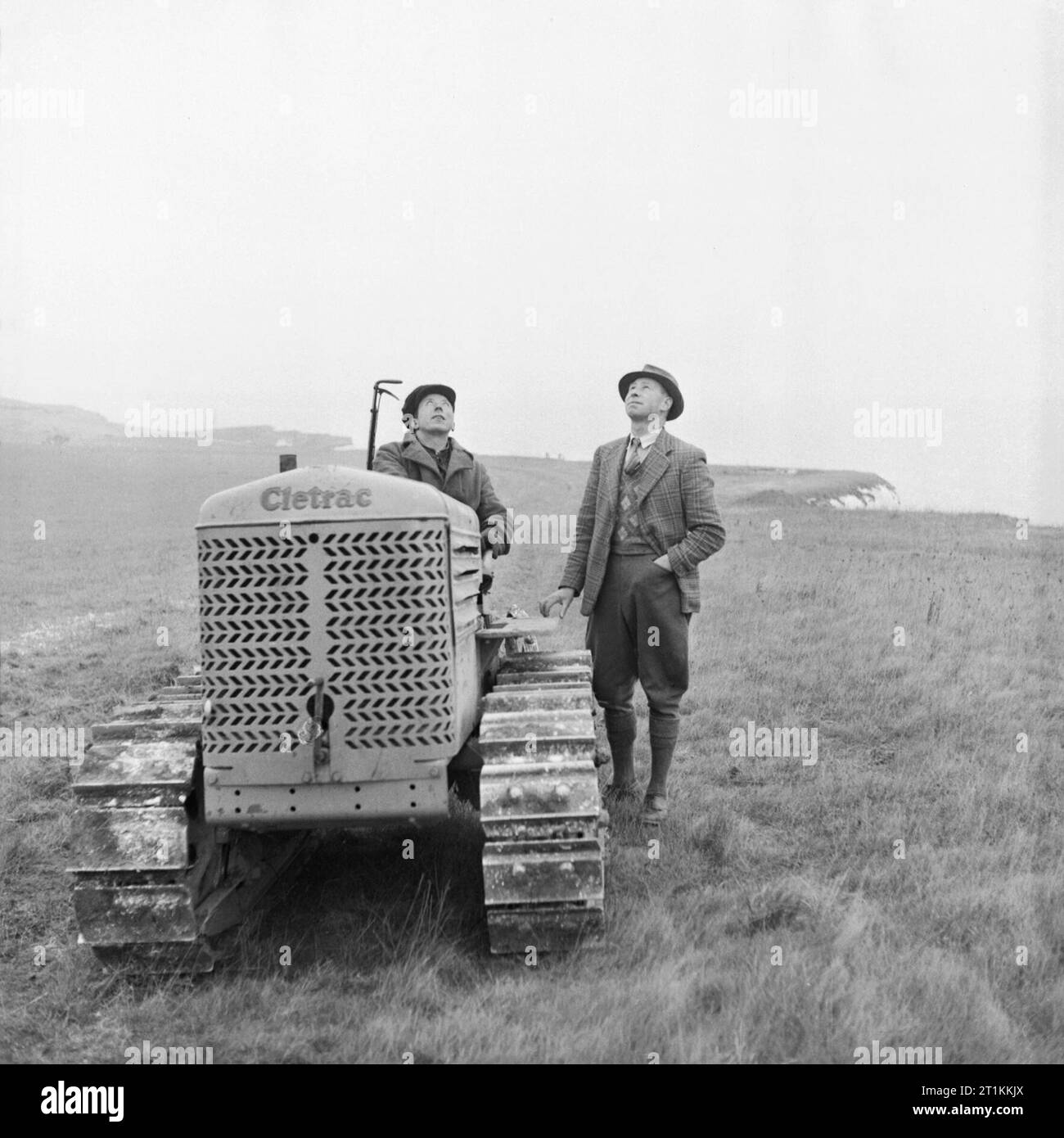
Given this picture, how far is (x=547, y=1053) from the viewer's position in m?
3.70

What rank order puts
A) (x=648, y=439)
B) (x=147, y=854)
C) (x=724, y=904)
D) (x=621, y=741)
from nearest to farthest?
(x=147, y=854)
(x=724, y=904)
(x=648, y=439)
(x=621, y=741)

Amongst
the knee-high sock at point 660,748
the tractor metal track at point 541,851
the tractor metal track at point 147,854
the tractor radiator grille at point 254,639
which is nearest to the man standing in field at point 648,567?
the knee-high sock at point 660,748

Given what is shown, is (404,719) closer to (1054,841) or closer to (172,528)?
(1054,841)

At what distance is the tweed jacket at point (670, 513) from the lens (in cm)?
621

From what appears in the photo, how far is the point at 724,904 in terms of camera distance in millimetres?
4980

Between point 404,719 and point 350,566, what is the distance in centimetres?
63

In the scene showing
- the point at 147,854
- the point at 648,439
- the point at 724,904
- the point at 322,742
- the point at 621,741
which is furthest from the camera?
the point at 621,741

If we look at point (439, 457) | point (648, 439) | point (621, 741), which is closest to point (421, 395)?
point (439, 457)

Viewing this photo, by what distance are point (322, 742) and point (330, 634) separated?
42cm

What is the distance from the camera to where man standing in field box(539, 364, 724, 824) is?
20.6 feet

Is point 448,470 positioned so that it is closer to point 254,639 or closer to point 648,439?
point 648,439

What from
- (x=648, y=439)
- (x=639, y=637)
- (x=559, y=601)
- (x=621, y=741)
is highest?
(x=648, y=439)

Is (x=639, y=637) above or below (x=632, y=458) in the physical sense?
below
